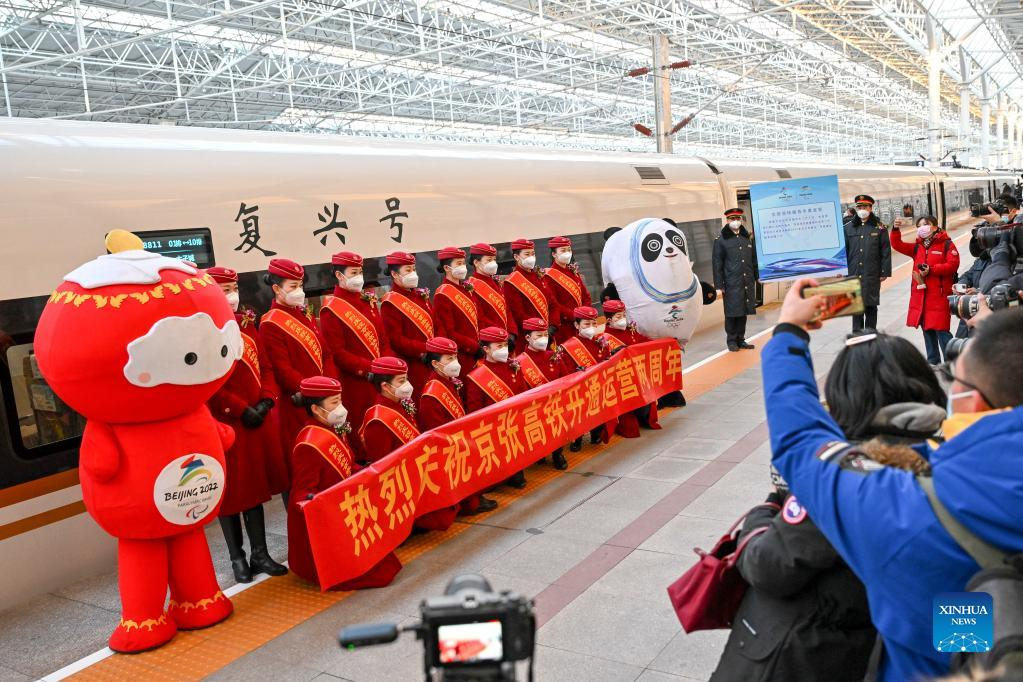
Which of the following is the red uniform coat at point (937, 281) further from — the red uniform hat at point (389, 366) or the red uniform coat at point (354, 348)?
the red uniform hat at point (389, 366)

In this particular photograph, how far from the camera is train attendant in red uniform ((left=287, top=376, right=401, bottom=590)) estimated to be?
4.60 metres

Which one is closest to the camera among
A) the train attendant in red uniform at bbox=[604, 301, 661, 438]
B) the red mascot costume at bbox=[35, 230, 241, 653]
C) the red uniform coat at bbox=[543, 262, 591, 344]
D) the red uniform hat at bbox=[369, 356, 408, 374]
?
the red mascot costume at bbox=[35, 230, 241, 653]

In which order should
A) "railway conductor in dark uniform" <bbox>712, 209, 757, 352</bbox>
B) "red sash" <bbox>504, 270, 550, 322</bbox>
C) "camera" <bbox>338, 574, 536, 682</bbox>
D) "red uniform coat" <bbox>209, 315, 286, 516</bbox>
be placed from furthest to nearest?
"railway conductor in dark uniform" <bbox>712, 209, 757, 352</bbox> → "red sash" <bbox>504, 270, 550, 322</bbox> → "red uniform coat" <bbox>209, 315, 286, 516</bbox> → "camera" <bbox>338, 574, 536, 682</bbox>

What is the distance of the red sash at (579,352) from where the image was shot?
718cm

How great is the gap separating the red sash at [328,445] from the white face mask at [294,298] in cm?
97

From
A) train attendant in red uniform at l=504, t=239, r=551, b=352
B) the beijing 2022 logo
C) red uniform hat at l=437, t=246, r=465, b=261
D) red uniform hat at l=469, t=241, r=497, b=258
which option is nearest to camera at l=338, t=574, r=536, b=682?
the beijing 2022 logo

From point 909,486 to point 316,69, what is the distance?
25962 mm

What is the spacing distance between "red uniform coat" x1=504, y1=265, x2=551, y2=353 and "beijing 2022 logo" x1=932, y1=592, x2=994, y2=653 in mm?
6120

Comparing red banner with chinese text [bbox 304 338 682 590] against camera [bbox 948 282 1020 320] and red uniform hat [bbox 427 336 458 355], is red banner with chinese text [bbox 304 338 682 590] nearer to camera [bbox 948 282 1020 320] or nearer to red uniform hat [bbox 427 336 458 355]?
red uniform hat [bbox 427 336 458 355]

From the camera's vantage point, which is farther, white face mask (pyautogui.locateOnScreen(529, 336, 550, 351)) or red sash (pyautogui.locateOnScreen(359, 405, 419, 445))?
white face mask (pyautogui.locateOnScreen(529, 336, 550, 351))

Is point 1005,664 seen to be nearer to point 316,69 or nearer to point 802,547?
point 802,547

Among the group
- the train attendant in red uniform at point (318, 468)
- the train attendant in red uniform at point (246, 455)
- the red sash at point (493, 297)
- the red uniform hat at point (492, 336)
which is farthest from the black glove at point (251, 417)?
the red sash at point (493, 297)

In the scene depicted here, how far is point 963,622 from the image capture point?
1.52m

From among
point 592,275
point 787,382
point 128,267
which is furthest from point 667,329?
point 787,382
